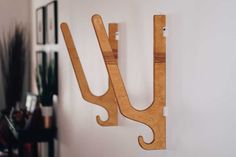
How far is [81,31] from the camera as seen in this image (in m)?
3.35

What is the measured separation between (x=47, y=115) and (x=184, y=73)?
2.64m

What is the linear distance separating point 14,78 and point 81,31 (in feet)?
7.57

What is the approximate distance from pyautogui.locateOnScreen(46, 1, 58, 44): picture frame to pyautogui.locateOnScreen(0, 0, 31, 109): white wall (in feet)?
3.88

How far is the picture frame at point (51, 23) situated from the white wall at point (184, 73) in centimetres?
121

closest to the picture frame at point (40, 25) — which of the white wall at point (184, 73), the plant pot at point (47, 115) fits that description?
the plant pot at point (47, 115)

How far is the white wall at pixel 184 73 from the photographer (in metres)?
1.57

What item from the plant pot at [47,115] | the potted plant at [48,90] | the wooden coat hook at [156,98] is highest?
the wooden coat hook at [156,98]

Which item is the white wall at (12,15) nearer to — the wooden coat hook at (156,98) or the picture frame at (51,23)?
the picture frame at (51,23)

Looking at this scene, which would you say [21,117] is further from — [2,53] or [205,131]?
[205,131]

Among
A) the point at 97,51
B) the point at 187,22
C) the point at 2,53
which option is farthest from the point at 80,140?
the point at 2,53

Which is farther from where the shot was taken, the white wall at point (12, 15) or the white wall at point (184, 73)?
the white wall at point (12, 15)

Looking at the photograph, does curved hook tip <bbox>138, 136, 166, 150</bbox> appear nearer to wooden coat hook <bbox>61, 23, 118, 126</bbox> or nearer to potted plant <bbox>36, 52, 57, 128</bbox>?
wooden coat hook <bbox>61, 23, 118, 126</bbox>

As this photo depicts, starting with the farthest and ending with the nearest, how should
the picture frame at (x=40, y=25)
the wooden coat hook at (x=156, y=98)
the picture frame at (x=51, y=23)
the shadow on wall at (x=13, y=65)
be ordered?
the shadow on wall at (x=13, y=65)
the picture frame at (x=40, y=25)
the picture frame at (x=51, y=23)
the wooden coat hook at (x=156, y=98)

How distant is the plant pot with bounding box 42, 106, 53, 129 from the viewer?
424cm
